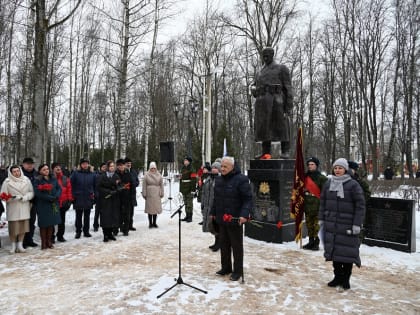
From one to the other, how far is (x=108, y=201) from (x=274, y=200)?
11.9ft

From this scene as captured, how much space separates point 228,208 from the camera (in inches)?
184

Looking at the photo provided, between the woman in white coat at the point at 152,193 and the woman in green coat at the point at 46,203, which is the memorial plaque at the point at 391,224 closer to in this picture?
the woman in white coat at the point at 152,193

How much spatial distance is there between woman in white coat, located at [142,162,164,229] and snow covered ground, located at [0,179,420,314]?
5.99 feet

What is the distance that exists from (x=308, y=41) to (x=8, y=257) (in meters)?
27.7

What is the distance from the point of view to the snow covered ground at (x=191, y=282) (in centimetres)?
388

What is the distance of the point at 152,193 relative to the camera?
29.2 feet

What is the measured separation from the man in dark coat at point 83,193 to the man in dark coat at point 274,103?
404cm

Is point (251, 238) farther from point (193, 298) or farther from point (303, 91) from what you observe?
point (303, 91)

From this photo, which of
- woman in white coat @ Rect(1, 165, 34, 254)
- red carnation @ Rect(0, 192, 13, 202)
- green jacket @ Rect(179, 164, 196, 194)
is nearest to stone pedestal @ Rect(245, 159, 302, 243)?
green jacket @ Rect(179, 164, 196, 194)

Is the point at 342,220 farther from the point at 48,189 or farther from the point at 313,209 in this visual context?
the point at 48,189

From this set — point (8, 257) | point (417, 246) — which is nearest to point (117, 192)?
point (8, 257)

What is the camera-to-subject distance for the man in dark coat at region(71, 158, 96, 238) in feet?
25.0

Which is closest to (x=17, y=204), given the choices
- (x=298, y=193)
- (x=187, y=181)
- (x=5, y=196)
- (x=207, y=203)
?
(x=5, y=196)

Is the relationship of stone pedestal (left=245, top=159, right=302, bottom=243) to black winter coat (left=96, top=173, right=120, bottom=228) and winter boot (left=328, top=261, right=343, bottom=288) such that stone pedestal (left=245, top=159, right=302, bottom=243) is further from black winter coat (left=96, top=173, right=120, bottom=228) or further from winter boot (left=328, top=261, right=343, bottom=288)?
black winter coat (left=96, top=173, right=120, bottom=228)
